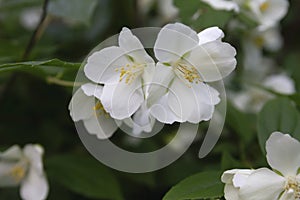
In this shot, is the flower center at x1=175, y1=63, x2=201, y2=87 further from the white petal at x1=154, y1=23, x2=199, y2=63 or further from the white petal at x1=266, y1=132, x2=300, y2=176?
the white petal at x1=266, y1=132, x2=300, y2=176

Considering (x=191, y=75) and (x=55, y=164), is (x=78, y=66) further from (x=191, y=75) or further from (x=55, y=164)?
(x=55, y=164)

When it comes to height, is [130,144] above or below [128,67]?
below

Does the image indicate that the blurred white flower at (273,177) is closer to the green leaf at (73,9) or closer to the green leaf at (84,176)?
the green leaf at (84,176)

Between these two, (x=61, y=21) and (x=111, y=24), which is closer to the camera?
(x=111, y=24)

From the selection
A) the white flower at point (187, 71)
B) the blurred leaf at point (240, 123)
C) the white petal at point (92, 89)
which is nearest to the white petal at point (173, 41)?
the white flower at point (187, 71)

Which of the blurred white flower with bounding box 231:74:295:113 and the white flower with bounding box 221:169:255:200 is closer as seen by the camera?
the white flower with bounding box 221:169:255:200

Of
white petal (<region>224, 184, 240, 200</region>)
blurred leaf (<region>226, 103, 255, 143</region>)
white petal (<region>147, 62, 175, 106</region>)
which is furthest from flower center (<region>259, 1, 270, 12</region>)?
white petal (<region>224, 184, 240, 200</region>)

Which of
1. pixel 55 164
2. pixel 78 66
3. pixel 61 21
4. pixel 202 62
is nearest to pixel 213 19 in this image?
pixel 202 62
